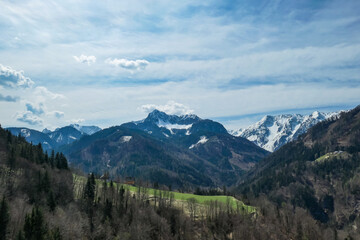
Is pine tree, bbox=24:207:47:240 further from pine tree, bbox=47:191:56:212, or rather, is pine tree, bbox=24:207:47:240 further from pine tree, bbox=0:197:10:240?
pine tree, bbox=47:191:56:212

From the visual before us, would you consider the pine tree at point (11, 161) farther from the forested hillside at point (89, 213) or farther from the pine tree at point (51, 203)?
the pine tree at point (51, 203)

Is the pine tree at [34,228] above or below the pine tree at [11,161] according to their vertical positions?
below

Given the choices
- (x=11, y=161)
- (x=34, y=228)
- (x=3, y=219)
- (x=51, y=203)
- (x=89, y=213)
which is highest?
(x=11, y=161)

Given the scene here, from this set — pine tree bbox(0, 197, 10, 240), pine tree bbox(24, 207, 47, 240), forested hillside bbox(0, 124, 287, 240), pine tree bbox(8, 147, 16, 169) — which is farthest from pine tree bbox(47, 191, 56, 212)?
pine tree bbox(8, 147, 16, 169)

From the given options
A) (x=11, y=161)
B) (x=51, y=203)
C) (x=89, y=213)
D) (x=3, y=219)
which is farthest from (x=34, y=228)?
(x=11, y=161)

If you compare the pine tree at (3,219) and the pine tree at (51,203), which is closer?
the pine tree at (3,219)

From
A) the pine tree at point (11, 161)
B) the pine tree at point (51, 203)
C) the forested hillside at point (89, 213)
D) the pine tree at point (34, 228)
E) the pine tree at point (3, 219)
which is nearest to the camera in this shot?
the pine tree at point (3, 219)

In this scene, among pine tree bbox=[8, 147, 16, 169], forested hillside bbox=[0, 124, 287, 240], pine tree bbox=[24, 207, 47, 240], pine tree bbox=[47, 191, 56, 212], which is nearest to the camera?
pine tree bbox=[24, 207, 47, 240]

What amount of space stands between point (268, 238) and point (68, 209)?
321 feet

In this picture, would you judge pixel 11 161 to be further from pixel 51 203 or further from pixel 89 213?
pixel 89 213

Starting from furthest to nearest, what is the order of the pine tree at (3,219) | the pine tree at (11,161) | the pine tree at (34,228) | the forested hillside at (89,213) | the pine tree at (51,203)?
the pine tree at (11,161) < the pine tree at (51,203) < the forested hillside at (89,213) < the pine tree at (34,228) < the pine tree at (3,219)

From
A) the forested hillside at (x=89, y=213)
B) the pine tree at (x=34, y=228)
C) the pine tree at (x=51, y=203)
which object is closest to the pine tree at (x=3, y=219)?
the forested hillside at (x=89, y=213)

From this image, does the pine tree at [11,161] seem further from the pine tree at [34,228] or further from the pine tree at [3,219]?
the pine tree at [34,228]

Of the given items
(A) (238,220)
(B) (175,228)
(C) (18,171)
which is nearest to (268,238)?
(A) (238,220)
